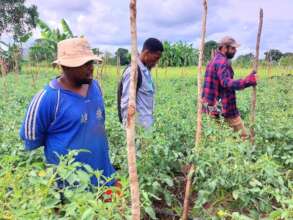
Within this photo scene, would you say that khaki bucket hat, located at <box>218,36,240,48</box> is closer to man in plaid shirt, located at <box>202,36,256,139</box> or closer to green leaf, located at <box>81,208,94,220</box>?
man in plaid shirt, located at <box>202,36,256,139</box>

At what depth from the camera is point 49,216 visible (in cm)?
167

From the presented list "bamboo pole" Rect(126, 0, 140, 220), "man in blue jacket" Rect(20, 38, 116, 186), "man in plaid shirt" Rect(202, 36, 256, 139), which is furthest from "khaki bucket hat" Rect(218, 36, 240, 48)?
"bamboo pole" Rect(126, 0, 140, 220)

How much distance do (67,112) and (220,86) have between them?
8.08ft

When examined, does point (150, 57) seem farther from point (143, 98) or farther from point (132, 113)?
point (132, 113)

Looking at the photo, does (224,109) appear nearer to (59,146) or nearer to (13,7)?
(59,146)

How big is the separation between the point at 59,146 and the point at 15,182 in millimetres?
546

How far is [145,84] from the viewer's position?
3.71 meters

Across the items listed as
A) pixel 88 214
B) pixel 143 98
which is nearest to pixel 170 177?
pixel 143 98

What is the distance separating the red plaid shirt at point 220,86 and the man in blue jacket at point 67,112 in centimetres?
201

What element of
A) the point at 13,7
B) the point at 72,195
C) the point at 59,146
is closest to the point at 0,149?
the point at 59,146

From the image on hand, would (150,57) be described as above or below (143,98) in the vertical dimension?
above

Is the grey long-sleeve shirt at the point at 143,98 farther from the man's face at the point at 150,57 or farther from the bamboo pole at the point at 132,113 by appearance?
the bamboo pole at the point at 132,113

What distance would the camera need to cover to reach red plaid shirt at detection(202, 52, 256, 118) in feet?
14.1

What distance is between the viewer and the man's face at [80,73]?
239cm
